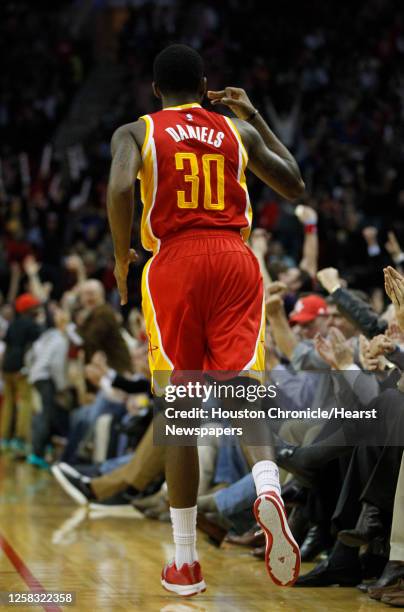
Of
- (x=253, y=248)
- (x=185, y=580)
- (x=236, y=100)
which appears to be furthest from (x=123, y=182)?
(x=253, y=248)

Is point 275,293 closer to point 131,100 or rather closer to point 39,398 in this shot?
point 39,398

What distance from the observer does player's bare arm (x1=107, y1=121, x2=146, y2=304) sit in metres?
4.46

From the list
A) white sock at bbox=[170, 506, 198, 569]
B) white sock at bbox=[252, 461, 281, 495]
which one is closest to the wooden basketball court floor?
white sock at bbox=[170, 506, 198, 569]

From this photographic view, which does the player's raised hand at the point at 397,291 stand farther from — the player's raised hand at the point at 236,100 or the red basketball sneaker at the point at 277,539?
the red basketball sneaker at the point at 277,539

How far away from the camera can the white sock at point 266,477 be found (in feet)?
13.9

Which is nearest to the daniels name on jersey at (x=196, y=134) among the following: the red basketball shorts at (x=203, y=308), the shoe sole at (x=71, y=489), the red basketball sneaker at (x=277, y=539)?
the red basketball shorts at (x=203, y=308)

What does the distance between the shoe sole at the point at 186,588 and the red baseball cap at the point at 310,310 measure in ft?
9.22

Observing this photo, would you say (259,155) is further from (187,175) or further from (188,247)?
(188,247)

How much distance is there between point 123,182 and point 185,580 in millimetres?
1654

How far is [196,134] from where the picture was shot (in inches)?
181

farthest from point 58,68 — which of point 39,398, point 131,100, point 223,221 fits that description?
point 223,221

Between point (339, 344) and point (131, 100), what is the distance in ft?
56.9

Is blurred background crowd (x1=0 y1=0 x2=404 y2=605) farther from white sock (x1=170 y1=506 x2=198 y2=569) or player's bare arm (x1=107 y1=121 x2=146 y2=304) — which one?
player's bare arm (x1=107 y1=121 x2=146 y2=304)

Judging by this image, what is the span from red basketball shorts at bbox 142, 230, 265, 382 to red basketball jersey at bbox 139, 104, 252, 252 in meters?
0.08
